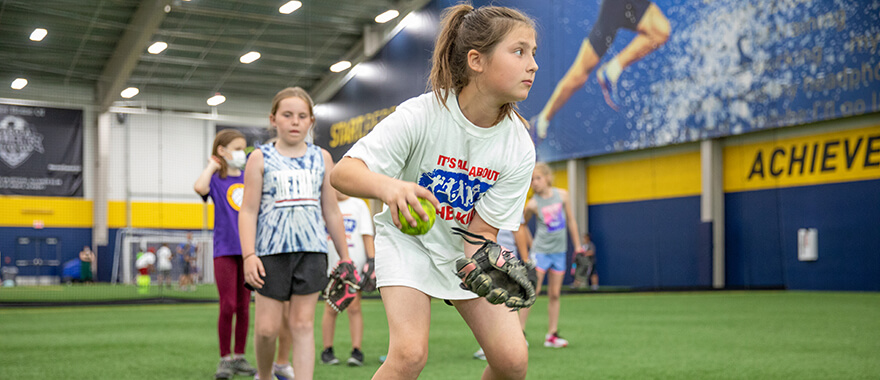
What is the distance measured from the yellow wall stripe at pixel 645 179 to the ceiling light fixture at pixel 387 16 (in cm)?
740

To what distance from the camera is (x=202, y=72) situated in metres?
19.5

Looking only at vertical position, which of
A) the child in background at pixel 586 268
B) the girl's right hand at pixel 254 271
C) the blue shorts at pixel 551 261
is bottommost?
the child in background at pixel 586 268

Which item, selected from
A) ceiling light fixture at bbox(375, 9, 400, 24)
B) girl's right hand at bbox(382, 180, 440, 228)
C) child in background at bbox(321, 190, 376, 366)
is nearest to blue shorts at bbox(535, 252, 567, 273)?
child in background at bbox(321, 190, 376, 366)

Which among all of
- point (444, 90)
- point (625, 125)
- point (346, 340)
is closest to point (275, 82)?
point (625, 125)

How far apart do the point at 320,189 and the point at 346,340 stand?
413 cm

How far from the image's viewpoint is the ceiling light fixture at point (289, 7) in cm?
1930

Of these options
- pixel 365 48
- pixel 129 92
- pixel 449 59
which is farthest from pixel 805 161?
pixel 449 59

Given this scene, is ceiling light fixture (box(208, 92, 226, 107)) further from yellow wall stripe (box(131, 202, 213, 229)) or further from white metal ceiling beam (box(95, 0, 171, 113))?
yellow wall stripe (box(131, 202, 213, 229))

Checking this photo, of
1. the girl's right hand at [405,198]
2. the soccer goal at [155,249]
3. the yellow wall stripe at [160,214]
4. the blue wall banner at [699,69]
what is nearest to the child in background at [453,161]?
the girl's right hand at [405,198]

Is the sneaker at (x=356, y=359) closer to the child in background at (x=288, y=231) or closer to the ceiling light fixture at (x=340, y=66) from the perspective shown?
the child in background at (x=288, y=231)

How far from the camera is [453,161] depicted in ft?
8.82

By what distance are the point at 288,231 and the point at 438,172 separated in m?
1.62

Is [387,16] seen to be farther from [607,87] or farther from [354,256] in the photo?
[354,256]

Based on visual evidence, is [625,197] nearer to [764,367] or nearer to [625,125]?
Result: [625,125]
